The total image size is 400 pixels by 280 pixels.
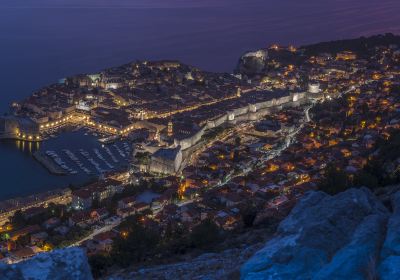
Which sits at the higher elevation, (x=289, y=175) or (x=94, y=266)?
(x=94, y=266)

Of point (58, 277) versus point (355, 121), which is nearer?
point (58, 277)

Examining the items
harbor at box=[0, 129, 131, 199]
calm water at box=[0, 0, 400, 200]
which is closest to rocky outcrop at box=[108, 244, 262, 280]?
harbor at box=[0, 129, 131, 199]

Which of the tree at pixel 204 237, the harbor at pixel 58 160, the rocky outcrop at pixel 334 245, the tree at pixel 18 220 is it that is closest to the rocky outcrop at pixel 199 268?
the tree at pixel 204 237

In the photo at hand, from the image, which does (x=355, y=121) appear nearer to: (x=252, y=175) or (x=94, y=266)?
(x=252, y=175)

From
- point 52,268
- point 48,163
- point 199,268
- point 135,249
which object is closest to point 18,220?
point 48,163

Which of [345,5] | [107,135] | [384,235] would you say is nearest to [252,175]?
[107,135]

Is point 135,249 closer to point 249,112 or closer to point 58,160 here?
point 58,160

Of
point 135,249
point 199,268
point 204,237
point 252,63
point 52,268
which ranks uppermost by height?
point 52,268

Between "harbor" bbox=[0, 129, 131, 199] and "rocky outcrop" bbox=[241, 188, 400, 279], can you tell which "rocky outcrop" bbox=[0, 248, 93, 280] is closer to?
"rocky outcrop" bbox=[241, 188, 400, 279]
